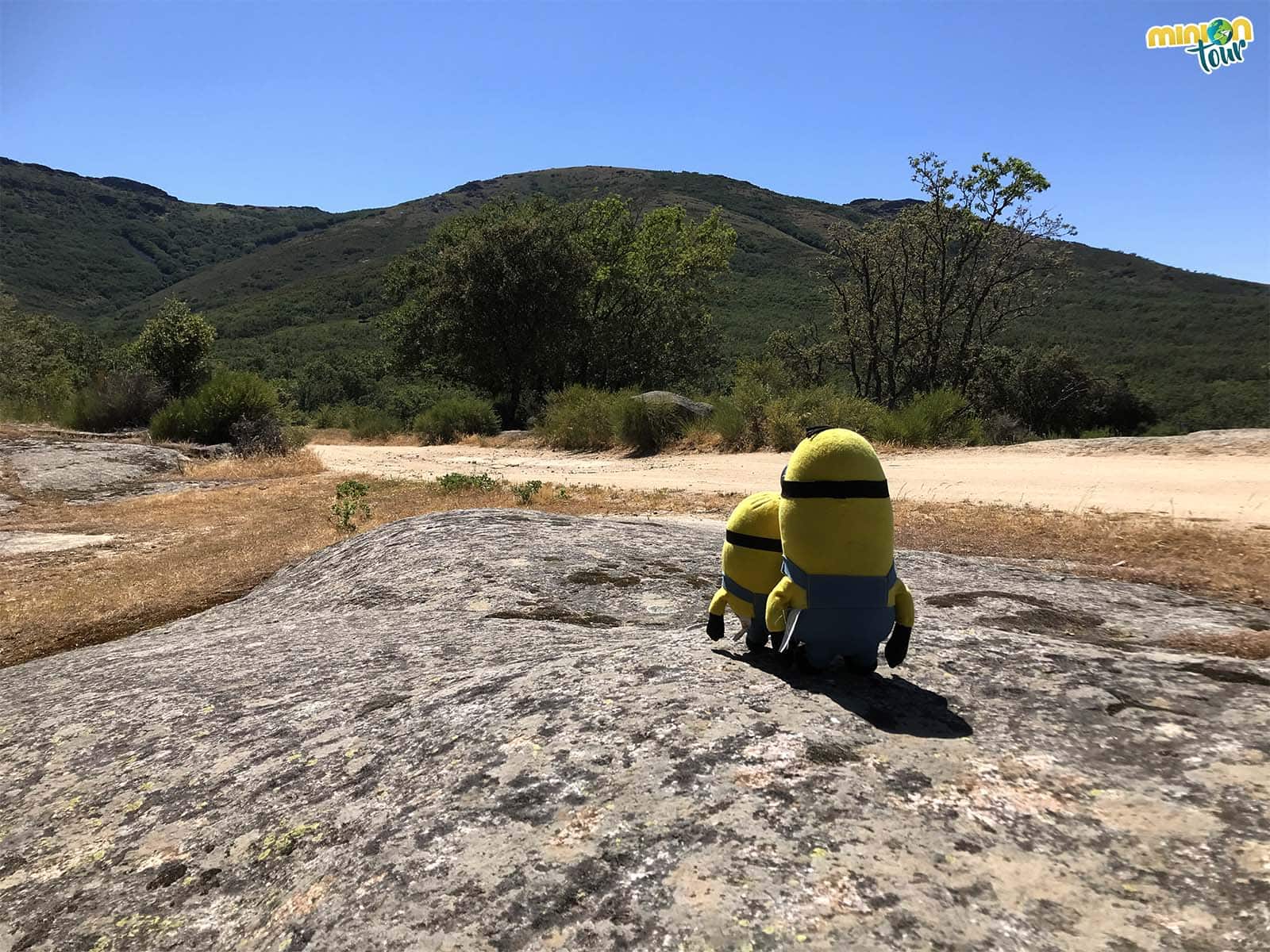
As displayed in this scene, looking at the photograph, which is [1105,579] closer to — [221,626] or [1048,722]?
[1048,722]

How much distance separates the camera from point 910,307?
25047 millimetres

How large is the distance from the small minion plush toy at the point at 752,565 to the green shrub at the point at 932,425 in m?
15.2

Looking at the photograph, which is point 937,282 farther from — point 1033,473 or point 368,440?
point 368,440

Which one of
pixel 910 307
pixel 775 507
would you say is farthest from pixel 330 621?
pixel 910 307

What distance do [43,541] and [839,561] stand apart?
29.7 feet

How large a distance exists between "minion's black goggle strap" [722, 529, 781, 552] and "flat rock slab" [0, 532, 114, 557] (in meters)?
7.93

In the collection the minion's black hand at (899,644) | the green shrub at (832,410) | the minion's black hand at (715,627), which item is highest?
the green shrub at (832,410)

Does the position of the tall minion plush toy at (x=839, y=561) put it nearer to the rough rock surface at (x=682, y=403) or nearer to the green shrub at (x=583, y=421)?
the rough rock surface at (x=682, y=403)

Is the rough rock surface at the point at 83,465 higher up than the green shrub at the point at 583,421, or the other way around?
the green shrub at the point at 583,421

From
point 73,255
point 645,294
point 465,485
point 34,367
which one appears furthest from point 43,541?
point 73,255

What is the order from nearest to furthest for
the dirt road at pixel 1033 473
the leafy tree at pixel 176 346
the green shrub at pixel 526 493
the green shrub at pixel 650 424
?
the dirt road at pixel 1033 473, the green shrub at pixel 526 493, the leafy tree at pixel 176 346, the green shrub at pixel 650 424

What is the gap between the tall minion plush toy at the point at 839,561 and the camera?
222 centimetres

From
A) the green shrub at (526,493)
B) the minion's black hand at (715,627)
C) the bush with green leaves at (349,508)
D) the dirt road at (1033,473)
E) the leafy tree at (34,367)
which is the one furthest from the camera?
the leafy tree at (34,367)

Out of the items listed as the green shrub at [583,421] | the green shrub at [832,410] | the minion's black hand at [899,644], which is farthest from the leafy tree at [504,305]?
the minion's black hand at [899,644]
